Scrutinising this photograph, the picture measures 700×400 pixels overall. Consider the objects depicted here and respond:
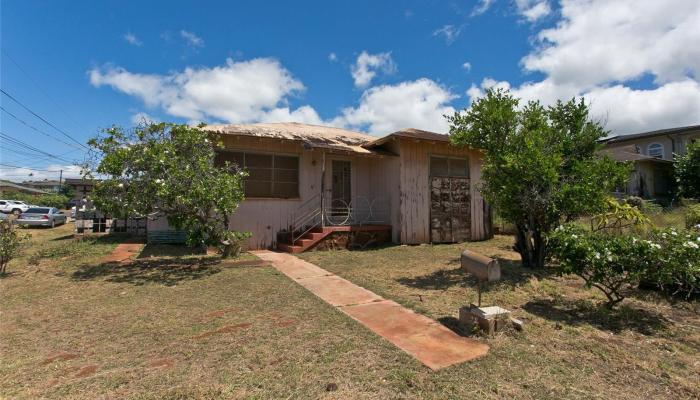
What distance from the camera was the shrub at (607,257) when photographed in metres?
4.24

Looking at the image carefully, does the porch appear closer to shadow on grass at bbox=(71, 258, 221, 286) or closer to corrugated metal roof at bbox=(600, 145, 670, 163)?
shadow on grass at bbox=(71, 258, 221, 286)

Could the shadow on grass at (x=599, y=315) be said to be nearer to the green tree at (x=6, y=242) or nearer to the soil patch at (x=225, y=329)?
the soil patch at (x=225, y=329)

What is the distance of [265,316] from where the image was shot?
4.48m

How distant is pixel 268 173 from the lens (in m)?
10.9

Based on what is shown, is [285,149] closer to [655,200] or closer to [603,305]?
[603,305]

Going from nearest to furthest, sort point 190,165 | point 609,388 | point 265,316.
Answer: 1. point 609,388
2. point 265,316
3. point 190,165

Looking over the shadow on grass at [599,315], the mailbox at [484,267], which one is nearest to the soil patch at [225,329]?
the mailbox at [484,267]

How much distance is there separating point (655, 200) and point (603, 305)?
72.5 ft

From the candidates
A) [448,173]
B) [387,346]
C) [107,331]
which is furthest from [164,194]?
[448,173]

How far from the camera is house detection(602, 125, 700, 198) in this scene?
72.3 feet

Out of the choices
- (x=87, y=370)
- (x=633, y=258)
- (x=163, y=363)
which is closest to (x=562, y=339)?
(x=633, y=258)

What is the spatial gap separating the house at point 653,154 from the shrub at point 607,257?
1886 centimetres

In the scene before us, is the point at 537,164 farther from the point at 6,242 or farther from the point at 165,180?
the point at 6,242

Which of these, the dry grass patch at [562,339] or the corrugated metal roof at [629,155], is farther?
the corrugated metal roof at [629,155]
